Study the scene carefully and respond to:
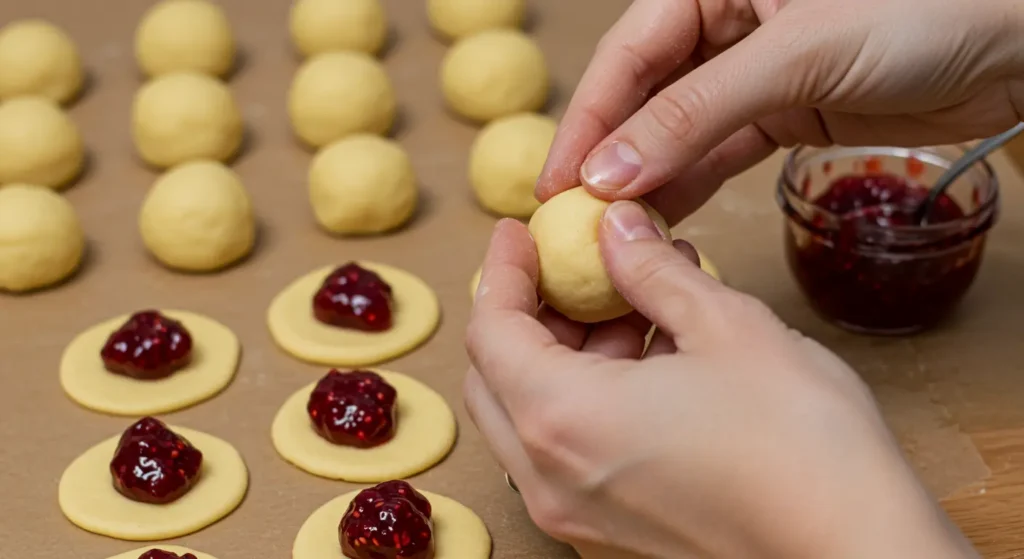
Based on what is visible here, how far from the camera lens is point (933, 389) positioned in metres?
1.95

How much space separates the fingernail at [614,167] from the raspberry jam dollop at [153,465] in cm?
77

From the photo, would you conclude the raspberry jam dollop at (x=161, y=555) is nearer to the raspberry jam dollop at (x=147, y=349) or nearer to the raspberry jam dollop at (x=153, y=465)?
the raspberry jam dollop at (x=153, y=465)

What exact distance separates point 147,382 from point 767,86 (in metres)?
1.17

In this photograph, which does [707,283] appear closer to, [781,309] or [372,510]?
[372,510]

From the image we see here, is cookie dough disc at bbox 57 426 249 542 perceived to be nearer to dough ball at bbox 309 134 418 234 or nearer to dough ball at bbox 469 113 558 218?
dough ball at bbox 309 134 418 234

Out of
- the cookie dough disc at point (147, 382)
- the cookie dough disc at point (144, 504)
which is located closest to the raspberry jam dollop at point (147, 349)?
the cookie dough disc at point (147, 382)

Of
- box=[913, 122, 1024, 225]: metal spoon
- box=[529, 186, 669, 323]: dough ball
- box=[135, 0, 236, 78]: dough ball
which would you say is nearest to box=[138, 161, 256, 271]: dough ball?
box=[135, 0, 236, 78]: dough ball

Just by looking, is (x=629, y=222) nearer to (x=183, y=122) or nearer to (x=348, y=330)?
(x=348, y=330)

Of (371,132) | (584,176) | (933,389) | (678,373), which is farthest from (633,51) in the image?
(371,132)

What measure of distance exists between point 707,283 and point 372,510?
2.03ft

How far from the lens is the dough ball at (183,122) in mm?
2504

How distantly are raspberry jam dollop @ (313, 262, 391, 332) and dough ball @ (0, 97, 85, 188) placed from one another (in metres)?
0.80

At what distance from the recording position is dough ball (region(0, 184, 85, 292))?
7.07 feet

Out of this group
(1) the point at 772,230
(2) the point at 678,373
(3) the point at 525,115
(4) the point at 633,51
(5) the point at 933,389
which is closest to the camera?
(2) the point at 678,373
